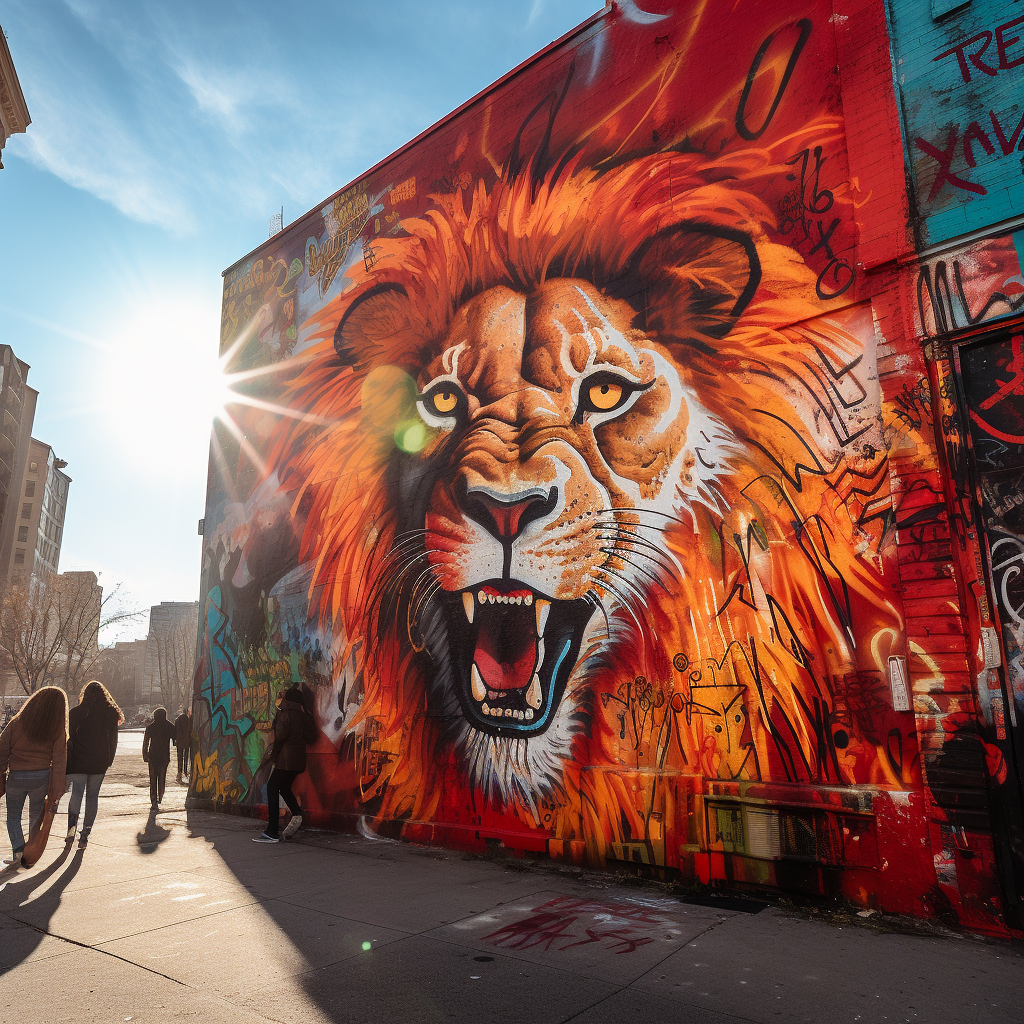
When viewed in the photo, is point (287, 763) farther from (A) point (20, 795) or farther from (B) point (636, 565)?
(B) point (636, 565)

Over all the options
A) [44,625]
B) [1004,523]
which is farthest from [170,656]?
[1004,523]

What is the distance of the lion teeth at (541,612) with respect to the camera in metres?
7.58

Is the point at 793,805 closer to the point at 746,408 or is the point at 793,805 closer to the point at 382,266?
the point at 746,408

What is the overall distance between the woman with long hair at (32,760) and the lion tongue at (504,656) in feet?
13.5

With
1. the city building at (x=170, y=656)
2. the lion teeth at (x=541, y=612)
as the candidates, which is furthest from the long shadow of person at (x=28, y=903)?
the city building at (x=170, y=656)

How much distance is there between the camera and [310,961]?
4.21m

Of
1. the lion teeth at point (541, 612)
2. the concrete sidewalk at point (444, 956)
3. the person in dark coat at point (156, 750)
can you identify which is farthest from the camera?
the person in dark coat at point (156, 750)

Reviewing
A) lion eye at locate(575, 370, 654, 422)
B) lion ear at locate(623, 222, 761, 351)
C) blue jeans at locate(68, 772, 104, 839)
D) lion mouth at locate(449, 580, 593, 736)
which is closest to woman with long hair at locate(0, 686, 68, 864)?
blue jeans at locate(68, 772, 104, 839)

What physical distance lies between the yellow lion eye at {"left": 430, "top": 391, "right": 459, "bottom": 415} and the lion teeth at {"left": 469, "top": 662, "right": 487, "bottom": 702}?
3133 mm

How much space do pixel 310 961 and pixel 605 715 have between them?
11.3 feet

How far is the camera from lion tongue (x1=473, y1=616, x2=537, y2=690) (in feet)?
25.1

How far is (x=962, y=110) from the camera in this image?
563 cm

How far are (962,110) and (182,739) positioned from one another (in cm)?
1742

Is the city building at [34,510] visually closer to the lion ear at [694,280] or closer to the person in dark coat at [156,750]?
the person in dark coat at [156,750]
